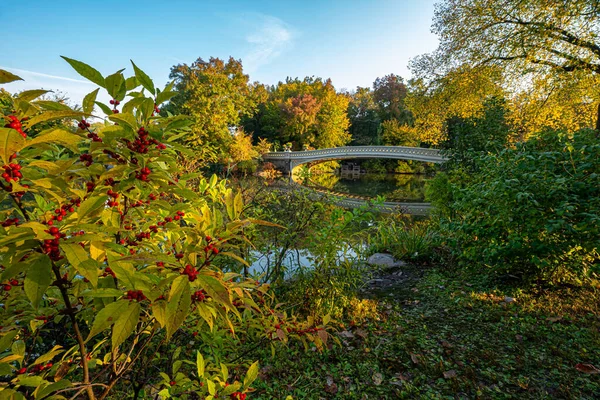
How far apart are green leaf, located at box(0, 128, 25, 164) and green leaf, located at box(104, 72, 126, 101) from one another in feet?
0.81

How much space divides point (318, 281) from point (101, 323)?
253 cm

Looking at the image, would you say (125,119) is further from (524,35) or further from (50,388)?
(524,35)

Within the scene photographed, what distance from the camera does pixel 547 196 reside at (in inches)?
113

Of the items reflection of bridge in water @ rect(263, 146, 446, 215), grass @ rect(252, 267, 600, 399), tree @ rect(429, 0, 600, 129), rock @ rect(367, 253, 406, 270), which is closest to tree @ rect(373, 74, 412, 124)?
reflection of bridge in water @ rect(263, 146, 446, 215)

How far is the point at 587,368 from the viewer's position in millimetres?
2098

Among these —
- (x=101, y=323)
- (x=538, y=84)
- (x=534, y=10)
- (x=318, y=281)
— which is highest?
(x=534, y=10)

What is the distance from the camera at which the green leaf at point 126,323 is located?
685 mm

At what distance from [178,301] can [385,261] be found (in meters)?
4.75

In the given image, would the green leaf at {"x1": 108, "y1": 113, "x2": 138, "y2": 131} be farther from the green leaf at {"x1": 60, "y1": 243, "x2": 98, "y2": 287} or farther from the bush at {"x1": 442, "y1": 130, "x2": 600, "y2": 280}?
the bush at {"x1": 442, "y1": 130, "x2": 600, "y2": 280}

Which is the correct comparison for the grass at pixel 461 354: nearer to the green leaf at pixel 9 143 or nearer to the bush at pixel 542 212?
the bush at pixel 542 212

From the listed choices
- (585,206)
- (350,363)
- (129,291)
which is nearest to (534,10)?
(585,206)

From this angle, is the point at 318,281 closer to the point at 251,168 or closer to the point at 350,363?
the point at 350,363

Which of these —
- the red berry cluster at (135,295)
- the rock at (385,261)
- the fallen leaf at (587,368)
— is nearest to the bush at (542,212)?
the fallen leaf at (587,368)

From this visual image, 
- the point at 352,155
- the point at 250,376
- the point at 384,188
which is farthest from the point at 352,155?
the point at 250,376
